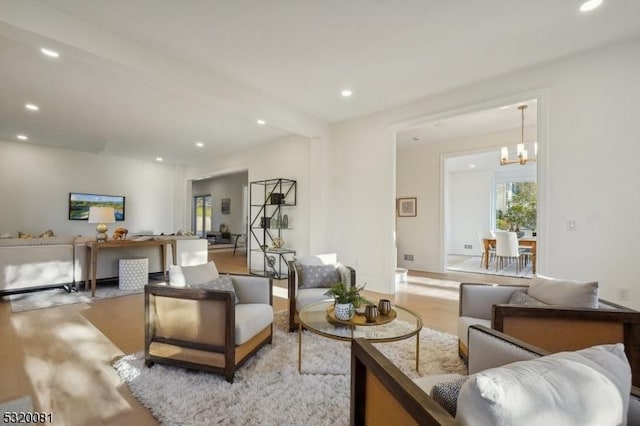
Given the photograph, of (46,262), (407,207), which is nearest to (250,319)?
(46,262)

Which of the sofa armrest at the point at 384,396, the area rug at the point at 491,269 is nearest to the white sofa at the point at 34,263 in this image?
the sofa armrest at the point at 384,396

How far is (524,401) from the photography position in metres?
0.70

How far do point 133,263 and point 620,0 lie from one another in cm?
652

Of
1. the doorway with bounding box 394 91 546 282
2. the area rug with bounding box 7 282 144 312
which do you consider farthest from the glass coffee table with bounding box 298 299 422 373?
the area rug with bounding box 7 282 144 312

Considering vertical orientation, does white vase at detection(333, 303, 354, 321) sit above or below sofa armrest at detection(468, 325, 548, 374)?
below

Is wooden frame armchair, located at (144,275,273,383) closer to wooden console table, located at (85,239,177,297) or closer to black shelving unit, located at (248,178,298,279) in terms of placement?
wooden console table, located at (85,239,177,297)

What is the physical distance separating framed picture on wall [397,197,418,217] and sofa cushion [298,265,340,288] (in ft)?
13.9

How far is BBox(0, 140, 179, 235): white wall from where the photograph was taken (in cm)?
684

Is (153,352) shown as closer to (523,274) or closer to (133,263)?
(133,263)

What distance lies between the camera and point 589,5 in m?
2.43

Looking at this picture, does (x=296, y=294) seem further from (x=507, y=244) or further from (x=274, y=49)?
(x=507, y=244)

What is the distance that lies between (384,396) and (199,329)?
1586 millimetres

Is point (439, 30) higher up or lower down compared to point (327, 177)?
higher up

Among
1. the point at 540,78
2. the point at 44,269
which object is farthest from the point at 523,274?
the point at 44,269
